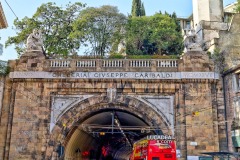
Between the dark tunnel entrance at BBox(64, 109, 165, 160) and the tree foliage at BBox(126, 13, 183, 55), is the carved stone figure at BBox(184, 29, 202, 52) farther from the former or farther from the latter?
the tree foliage at BBox(126, 13, 183, 55)

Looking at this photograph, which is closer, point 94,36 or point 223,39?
point 223,39

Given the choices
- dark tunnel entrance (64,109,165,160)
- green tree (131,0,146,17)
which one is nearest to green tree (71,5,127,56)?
dark tunnel entrance (64,109,165,160)

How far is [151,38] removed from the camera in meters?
30.3

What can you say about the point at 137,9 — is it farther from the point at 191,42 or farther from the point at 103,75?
the point at 103,75

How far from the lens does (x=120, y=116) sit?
73.0 ft

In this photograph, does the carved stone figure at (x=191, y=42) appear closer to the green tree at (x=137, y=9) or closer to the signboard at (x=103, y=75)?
the signboard at (x=103, y=75)

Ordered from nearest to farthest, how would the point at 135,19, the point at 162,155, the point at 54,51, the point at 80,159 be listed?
1. the point at 162,155
2. the point at 80,159
3. the point at 54,51
4. the point at 135,19

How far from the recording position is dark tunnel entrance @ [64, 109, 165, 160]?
20094mm

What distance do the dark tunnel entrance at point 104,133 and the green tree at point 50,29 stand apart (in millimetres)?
8155

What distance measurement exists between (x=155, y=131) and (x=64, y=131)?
223 inches

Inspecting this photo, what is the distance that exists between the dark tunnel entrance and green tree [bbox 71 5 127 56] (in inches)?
318

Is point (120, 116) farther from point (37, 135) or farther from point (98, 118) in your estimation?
point (37, 135)

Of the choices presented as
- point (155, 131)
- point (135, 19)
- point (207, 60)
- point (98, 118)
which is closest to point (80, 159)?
point (98, 118)

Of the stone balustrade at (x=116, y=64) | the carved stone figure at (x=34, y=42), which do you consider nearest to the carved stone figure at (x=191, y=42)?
the stone balustrade at (x=116, y=64)
